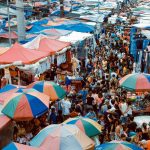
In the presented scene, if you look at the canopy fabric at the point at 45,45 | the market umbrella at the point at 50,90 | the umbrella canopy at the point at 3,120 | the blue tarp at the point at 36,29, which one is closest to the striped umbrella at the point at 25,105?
the umbrella canopy at the point at 3,120

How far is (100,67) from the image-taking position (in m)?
19.9

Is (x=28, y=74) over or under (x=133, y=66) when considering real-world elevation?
over

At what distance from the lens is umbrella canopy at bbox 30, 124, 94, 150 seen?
7.89 metres

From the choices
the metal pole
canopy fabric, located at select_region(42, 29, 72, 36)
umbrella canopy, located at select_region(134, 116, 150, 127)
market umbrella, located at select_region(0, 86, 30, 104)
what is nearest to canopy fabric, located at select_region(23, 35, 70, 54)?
the metal pole

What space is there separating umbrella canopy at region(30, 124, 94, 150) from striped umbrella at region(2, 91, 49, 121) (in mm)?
1620

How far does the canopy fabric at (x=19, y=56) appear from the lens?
45.1 feet

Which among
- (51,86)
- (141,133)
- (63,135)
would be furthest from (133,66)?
(63,135)

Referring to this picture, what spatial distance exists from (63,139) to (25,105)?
249 cm

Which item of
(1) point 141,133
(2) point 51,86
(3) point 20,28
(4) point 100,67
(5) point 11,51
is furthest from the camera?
(4) point 100,67

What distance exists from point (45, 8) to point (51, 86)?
31145 millimetres

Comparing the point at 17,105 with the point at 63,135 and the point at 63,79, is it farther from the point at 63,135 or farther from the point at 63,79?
the point at 63,79

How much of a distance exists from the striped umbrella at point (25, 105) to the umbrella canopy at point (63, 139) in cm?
162

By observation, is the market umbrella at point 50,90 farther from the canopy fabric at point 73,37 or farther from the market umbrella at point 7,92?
the canopy fabric at point 73,37

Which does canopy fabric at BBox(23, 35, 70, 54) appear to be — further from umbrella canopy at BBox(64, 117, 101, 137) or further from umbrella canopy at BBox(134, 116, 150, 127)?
umbrella canopy at BBox(64, 117, 101, 137)
